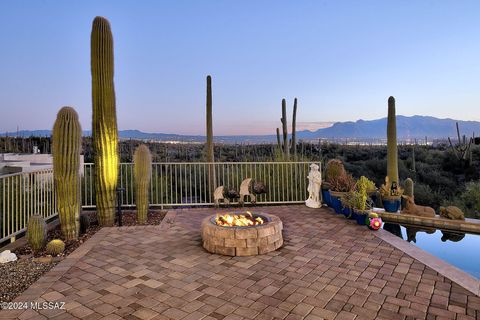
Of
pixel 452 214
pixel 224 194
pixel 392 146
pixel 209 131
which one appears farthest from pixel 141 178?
pixel 392 146

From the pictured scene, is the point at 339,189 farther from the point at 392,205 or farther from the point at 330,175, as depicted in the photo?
the point at 392,205

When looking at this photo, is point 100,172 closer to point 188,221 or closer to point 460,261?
point 188,221

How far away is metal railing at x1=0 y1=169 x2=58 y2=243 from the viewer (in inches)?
154

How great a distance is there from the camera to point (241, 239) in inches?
136

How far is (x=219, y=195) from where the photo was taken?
6043 mm

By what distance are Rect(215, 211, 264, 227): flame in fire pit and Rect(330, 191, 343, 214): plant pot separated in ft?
7.17

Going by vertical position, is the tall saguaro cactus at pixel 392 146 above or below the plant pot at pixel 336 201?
above

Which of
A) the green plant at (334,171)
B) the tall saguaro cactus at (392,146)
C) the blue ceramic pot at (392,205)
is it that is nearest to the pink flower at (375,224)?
the blue ceramic pot at (392,205)

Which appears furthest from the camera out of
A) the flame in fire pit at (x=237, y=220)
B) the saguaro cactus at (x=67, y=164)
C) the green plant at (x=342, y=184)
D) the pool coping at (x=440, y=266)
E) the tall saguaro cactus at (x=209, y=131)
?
the tall saguaro cactus at (x=209, y=131)

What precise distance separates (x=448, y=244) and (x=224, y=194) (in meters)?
4.10

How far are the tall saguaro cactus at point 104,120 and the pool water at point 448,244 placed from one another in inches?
202

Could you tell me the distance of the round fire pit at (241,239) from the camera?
346 centimetres

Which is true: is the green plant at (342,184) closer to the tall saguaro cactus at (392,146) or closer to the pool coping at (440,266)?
the pool coping at (440,266)

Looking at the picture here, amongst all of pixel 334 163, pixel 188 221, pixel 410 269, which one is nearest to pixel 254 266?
pixel 410 269
